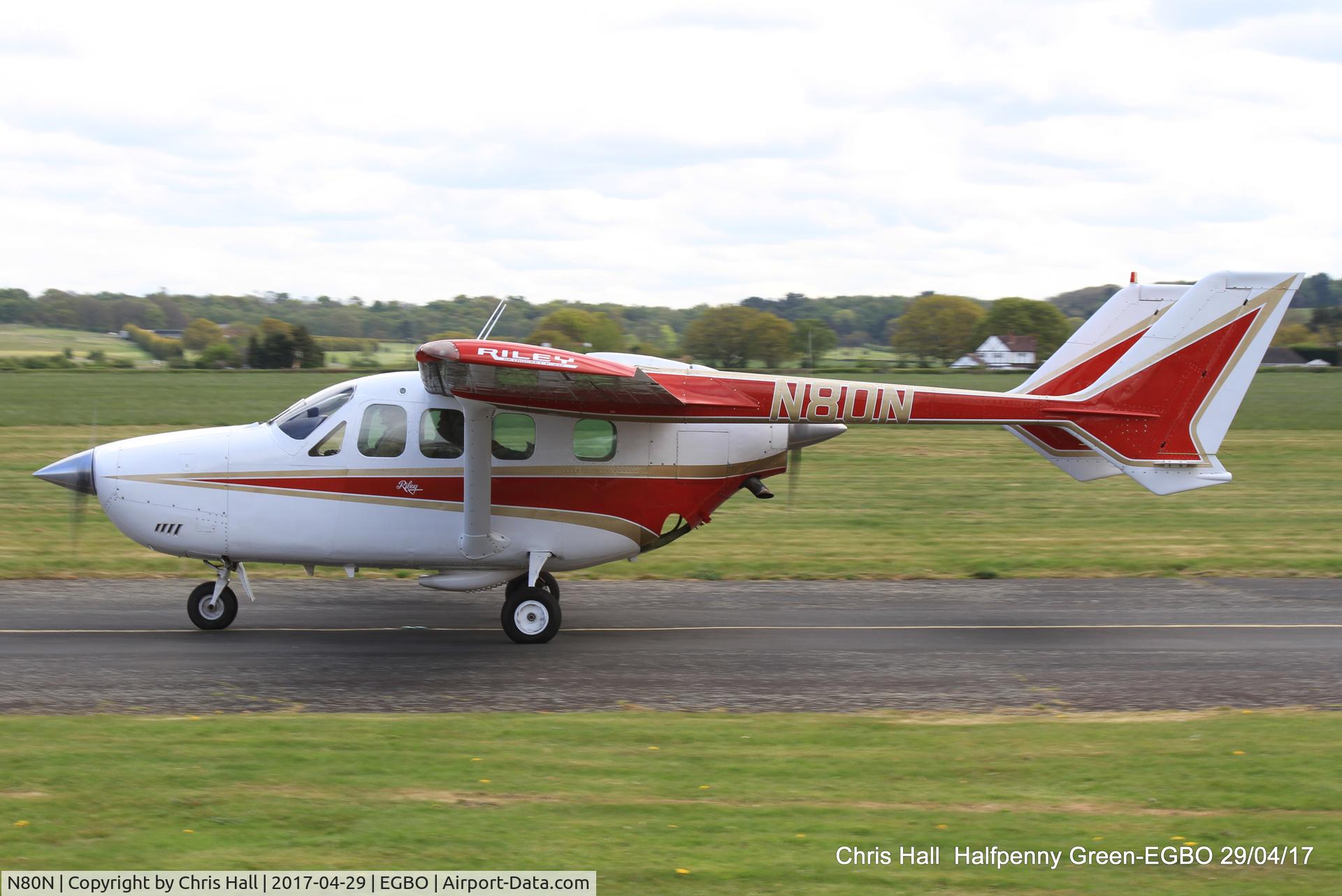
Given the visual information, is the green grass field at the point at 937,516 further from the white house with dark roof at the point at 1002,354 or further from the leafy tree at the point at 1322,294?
the leafy tree at the point at 1322,294

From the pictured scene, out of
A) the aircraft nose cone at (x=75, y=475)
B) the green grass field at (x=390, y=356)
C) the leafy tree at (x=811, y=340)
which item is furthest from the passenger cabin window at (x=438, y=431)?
the leafy tree at (x=811, y=340)

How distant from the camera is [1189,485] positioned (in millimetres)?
11906

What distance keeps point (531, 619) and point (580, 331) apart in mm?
4803

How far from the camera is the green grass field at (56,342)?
4297 cm

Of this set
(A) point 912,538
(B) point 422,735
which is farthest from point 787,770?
(A) point 912,538

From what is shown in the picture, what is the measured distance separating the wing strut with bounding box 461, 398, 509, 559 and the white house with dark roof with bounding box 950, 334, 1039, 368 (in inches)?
1035

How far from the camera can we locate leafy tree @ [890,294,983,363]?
3550cm

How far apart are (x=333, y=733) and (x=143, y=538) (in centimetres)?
441

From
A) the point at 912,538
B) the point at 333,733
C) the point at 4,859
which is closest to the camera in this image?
the point at 4,859

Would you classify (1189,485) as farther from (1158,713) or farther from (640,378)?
(640,378)

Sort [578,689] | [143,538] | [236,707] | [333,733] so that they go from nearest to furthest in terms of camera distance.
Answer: [333,733] → [236,707] → [578,689] → [143,538]

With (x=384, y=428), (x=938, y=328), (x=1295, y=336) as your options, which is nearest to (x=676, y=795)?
(x=384, y=428)

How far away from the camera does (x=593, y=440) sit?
37.3 feet

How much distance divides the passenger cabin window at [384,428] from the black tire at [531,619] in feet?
5.82
